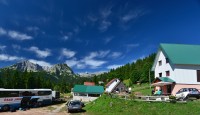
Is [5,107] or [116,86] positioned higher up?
[116,86]

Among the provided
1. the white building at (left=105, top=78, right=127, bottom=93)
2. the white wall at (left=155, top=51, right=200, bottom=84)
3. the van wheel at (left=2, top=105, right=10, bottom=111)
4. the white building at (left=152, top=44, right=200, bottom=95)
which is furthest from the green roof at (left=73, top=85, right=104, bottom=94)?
the white wall at (left=155, top=51, right=200, bottom=84)

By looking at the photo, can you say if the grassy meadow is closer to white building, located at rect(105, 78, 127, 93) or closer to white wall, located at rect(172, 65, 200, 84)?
white wall, located at rect(172, 65, 200, 84)

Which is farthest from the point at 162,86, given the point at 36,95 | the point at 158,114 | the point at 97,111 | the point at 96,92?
the point at 96,92

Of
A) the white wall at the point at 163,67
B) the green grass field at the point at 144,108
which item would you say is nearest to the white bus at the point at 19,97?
the green grass field at the point at 144,108

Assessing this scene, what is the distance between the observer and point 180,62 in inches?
1692

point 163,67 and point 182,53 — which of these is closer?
point 182,53

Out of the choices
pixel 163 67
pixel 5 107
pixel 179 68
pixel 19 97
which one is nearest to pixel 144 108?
pixel 179 68

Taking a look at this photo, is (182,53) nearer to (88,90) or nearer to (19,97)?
(19,97)

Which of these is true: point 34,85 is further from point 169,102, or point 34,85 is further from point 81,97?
point 169,102

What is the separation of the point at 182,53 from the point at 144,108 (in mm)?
20360

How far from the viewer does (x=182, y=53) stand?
45.5 m

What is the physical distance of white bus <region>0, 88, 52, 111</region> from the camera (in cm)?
4587

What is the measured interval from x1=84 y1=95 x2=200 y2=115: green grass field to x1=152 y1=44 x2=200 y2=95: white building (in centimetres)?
1379

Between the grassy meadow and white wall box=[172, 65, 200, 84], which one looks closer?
the grassy meadow
